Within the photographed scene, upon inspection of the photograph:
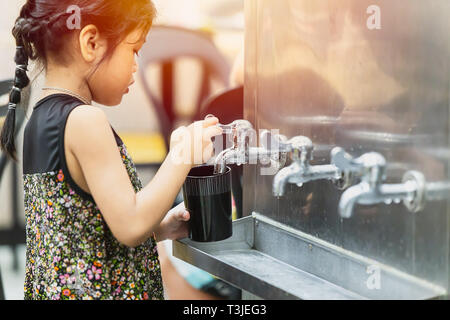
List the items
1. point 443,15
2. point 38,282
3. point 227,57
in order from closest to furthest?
point 443,15 → point 38,282 → point 227,57

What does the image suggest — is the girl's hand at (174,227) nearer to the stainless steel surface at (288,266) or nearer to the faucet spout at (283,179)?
the stainless steel surface at (288,266)

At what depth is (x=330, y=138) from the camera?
40.8 inches

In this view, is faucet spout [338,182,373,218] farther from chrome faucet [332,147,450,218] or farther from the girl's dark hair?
the girl's dark hair

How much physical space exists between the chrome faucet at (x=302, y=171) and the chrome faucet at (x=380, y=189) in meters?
0.05

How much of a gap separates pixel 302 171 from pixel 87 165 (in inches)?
14.6

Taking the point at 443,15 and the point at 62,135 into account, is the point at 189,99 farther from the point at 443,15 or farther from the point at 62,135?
the point at 443,15

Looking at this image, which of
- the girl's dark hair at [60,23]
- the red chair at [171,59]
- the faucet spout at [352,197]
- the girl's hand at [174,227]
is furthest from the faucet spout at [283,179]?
the red chair at [171,59]

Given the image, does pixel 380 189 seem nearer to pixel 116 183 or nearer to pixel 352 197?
pixel 352 197

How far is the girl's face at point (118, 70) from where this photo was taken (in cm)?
108

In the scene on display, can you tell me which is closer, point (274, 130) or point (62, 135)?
point (62, 135)

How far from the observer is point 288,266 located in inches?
42.8
